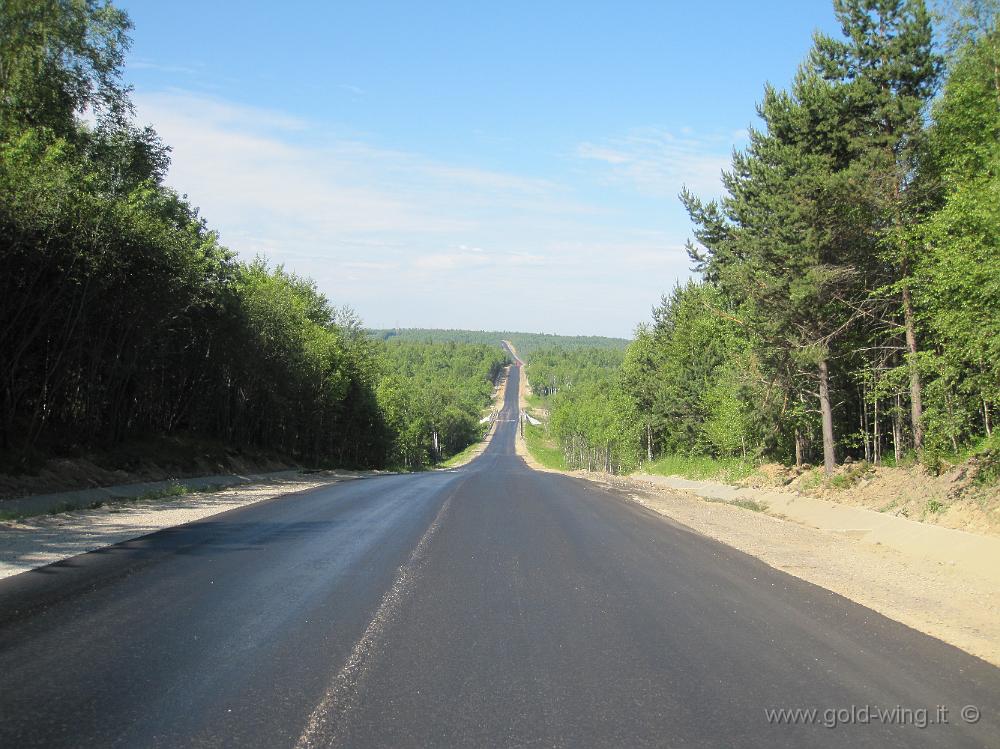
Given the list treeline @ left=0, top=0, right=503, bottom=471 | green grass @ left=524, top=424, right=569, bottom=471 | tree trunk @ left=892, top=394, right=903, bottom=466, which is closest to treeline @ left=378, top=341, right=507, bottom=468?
green grass @ left=524, top=424, right=569, bottom=471

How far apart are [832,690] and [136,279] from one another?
2127cm

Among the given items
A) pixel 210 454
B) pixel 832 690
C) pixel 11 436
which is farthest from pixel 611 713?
pixel 210 454

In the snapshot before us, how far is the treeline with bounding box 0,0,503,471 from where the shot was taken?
18.3 meters

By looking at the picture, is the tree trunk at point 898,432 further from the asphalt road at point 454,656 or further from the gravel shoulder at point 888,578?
the asphalt road at point 454,656

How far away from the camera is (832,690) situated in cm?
523

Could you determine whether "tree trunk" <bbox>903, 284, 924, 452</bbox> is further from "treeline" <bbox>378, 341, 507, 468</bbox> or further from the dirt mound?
"treeline" <bbox>378, 341, 507, 468</bbox>

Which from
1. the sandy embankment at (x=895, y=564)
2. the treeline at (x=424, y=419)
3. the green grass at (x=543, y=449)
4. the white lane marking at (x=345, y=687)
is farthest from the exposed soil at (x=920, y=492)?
the green grass at (x=543, y=449)

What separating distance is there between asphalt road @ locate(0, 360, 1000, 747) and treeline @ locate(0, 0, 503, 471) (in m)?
11.0

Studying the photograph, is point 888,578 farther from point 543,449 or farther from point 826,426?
point 543,449

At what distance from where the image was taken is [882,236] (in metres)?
19.2

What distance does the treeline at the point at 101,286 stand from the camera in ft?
60.0

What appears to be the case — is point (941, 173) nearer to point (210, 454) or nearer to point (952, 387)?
point (952, 387)

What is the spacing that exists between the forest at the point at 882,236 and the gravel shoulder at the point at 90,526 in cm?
1532

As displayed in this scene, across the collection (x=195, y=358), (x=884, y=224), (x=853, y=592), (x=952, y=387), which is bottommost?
(x=853, y=592)
